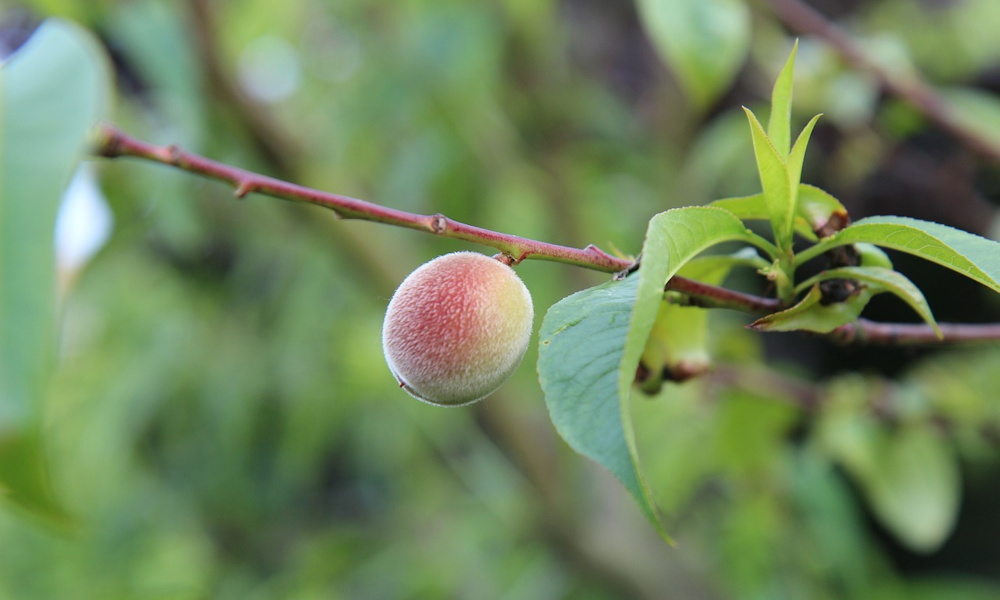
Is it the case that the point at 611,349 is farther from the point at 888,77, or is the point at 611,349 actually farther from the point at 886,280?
the point at 888,77

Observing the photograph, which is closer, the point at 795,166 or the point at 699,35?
the point at 795,166

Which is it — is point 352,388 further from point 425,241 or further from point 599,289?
point 599,289

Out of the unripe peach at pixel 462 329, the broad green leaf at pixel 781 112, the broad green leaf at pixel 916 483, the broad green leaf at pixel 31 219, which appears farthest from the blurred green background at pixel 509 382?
the broad green leaf at pixel 31 219

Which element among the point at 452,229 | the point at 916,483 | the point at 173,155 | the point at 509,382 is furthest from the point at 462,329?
the point at 509,382

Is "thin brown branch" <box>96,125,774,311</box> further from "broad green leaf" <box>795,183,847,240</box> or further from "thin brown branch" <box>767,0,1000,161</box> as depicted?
"thin brown branch" <box>767,0,1000,161</box>

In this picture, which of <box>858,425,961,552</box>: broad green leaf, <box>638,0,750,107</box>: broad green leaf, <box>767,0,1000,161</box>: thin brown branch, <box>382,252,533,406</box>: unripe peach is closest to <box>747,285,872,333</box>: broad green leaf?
<box>382,252,533,406</box>: unripe peach
